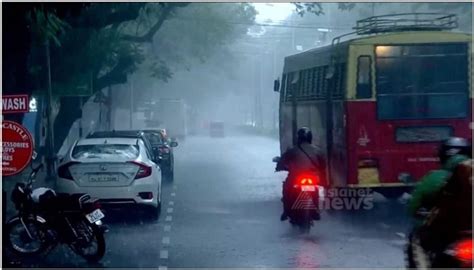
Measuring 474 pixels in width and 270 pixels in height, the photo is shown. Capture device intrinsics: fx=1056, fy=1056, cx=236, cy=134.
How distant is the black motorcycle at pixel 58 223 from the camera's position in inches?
521

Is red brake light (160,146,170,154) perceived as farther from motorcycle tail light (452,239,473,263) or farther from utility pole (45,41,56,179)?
motorcycle tail light (452,239,473,263)

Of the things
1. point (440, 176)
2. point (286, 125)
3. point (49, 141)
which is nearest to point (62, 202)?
point (440, 176)

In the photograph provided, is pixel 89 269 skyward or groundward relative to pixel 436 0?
groundward

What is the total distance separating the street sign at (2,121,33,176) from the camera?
539 inches

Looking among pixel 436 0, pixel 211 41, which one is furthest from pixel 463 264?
pixel 211 41

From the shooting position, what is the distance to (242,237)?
1612 centimetres

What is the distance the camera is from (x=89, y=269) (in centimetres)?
1285

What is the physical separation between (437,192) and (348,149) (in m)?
9.63

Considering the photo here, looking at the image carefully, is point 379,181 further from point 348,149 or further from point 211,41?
point 211,41

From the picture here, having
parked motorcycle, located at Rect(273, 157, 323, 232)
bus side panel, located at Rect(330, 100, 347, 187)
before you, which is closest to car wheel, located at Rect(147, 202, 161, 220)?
parked motorcycle, located at Rect(273, 157, 323, 232)

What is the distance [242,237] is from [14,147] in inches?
160

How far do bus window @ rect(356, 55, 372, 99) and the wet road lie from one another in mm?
2217

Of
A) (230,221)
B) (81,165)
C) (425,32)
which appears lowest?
(230,221)

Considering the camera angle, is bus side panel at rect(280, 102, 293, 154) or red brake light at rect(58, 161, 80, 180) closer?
red brake light at rect(58, 161, 80, 180)
